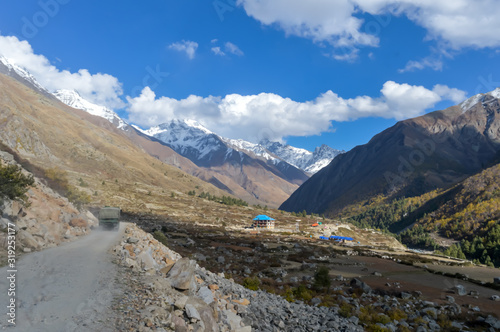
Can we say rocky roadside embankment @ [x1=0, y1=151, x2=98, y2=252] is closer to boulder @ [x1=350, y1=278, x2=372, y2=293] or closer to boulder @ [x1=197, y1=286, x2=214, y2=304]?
boulder @ [x1=197, y1=286, x2=214, y2=304]

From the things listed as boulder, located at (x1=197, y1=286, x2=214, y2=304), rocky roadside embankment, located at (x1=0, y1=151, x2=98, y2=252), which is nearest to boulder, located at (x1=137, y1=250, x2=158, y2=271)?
boulder, located at (x1=197, y1=286, x2=214, y2=304)

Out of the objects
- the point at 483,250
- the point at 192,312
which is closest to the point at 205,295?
the point at 192,312

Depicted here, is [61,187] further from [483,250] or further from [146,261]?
[483,250]

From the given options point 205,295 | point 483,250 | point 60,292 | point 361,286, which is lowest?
point 361,286

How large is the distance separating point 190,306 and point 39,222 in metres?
17.7

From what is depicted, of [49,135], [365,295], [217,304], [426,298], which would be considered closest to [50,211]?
[217,304]

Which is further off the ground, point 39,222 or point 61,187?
point 39,222

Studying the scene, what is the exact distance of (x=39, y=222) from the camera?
22.4 m

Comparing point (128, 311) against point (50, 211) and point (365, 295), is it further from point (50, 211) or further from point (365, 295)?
point (365, 295)

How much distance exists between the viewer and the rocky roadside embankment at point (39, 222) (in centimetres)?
1814

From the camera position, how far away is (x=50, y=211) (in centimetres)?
2603

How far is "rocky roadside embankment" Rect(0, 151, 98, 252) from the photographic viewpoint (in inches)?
714

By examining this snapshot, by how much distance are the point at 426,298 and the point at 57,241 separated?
33.4 metres

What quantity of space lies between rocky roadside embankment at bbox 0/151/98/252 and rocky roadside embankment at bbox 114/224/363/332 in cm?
559
